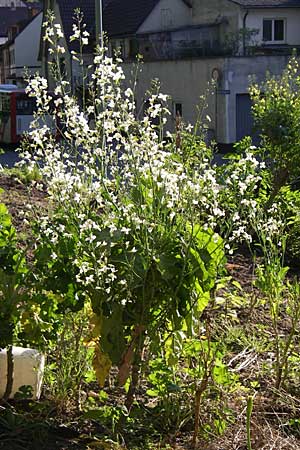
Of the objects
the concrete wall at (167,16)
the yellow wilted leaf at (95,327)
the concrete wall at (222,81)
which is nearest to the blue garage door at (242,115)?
the concrete wall at (222,81)

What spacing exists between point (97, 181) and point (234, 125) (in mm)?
23511

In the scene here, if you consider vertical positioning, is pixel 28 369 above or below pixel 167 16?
below

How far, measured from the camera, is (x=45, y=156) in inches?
165

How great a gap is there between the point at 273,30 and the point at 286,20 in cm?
67

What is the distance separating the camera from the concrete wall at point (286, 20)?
103 feet

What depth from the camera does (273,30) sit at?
32.1m

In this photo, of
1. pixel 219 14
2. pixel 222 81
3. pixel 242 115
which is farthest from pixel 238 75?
pixel 219 14

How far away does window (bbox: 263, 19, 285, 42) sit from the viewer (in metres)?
31.8

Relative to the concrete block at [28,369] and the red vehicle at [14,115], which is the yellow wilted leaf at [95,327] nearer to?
the concrete block at [28,369]

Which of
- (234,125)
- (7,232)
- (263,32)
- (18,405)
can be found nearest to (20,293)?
(7,232)

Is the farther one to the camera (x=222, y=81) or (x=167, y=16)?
(x=167, y=16)

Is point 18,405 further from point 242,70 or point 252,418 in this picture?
point 242,70

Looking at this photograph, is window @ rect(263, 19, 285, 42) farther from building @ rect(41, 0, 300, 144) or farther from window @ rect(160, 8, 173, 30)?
window @ rect(160, 8, 173, 30)

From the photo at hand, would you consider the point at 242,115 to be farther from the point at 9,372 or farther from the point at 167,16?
the point at 9,372
